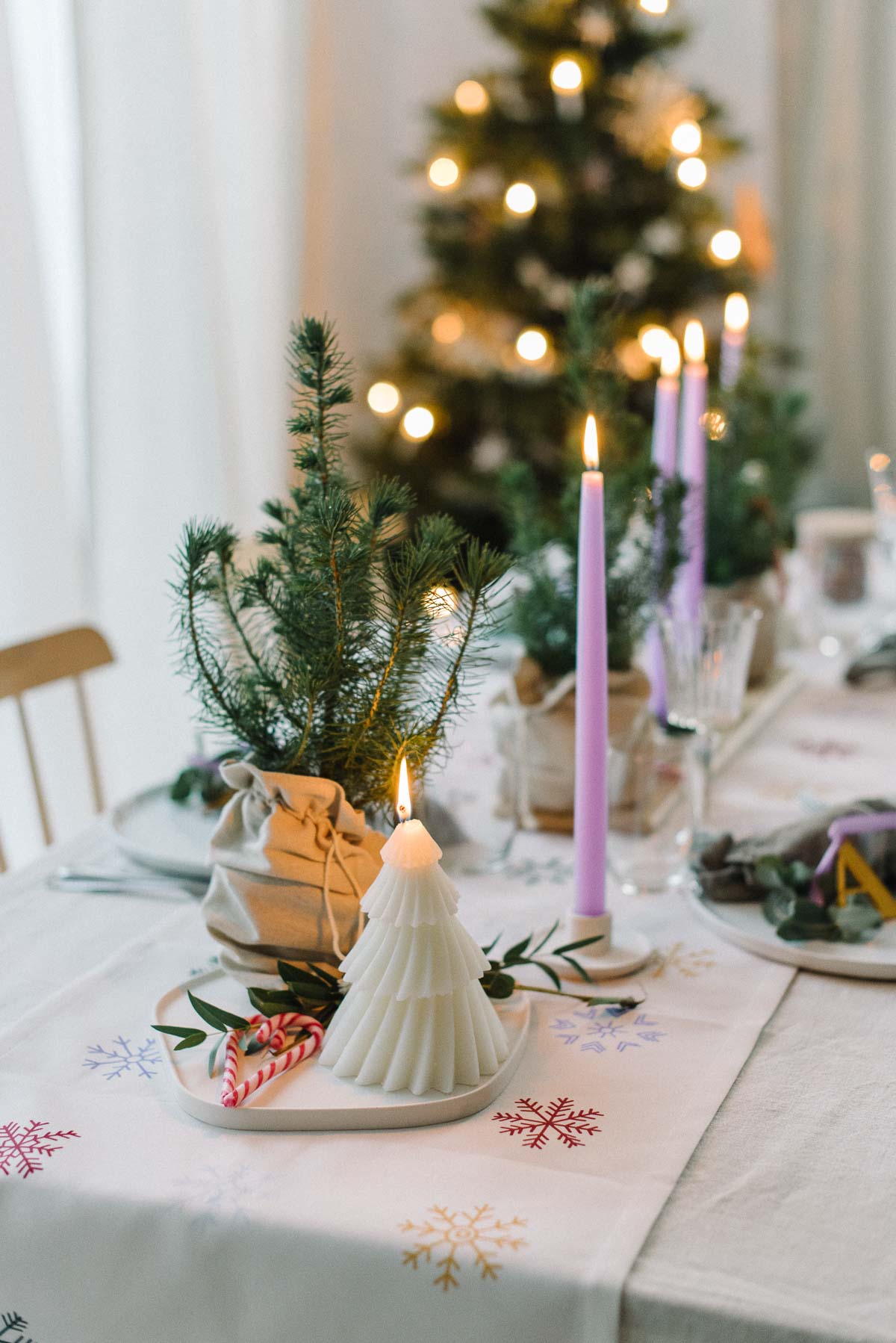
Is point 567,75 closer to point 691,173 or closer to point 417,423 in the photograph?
point 691,173

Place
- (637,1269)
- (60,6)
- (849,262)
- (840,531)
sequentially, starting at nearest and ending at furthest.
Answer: (637,1269), (840,531), (60,6), (849,262)

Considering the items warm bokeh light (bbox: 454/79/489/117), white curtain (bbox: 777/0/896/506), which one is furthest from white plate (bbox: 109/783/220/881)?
white curtain (bbox: 777/0/896/506)

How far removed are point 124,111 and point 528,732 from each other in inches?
58.6

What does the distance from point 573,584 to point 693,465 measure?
33 centimetres

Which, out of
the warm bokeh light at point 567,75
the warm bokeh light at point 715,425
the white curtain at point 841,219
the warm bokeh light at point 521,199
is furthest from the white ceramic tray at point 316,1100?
the white curtain at point 841,219

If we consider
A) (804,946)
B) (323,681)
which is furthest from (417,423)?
(804,946)

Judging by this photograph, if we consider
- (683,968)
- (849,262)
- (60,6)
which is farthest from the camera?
(849,262)

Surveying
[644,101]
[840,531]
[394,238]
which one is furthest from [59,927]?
[394,238]

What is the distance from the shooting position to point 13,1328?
0.61 metres

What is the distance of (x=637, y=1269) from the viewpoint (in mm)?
535

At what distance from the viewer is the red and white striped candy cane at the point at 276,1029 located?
0.69 meters

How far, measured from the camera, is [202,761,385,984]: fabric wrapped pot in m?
0.73

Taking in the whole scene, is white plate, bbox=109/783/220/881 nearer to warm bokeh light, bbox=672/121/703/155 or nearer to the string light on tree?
warm bokeh light, bbox=672/121/703/155

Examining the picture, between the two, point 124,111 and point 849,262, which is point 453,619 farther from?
point 849,262
